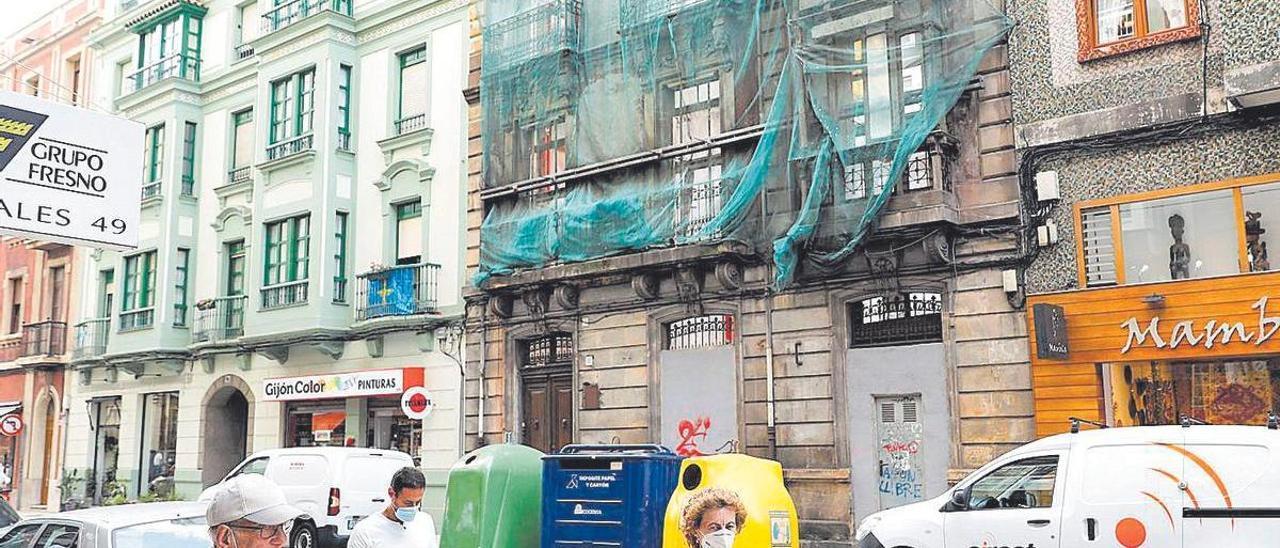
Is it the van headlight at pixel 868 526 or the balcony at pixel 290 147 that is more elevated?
the balcony at pixel 290 147

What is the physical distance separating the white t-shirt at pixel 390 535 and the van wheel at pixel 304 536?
418 inches

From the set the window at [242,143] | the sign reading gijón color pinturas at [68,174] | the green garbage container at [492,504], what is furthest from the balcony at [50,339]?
the sign reading gijón color pinturas at [68,174]

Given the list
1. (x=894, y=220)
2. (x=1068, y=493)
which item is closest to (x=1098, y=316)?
(x=894, y=220)

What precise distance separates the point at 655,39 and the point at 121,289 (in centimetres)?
1796

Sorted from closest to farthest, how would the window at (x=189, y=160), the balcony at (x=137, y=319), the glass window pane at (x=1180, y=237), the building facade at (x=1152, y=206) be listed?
the building facade at (x=1152, y=206)
the glass window pane at (x=1180, y=237)
the balcony at (x=137, y=319)
the window at (x=189, y=160)

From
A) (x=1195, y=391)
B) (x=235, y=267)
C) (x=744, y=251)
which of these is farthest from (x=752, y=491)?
(x=235, y=267)

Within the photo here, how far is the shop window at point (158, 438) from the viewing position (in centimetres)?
2884

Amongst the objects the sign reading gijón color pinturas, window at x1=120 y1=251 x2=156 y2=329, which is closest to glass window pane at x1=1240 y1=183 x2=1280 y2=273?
the sign reading gijón color pinturas

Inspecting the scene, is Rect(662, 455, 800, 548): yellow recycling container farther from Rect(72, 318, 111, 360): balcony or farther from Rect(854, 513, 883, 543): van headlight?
Rect(72, 318, 111, 360): balcony

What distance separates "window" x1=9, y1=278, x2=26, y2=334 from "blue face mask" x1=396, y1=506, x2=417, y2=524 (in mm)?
32811

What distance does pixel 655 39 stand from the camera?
65.2 ft

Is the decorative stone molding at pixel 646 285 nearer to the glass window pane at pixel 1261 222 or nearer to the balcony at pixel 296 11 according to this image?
the glass window pane at pixel 1261 222

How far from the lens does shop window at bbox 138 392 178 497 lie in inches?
1136

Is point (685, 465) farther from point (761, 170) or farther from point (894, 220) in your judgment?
point (761, 170)
